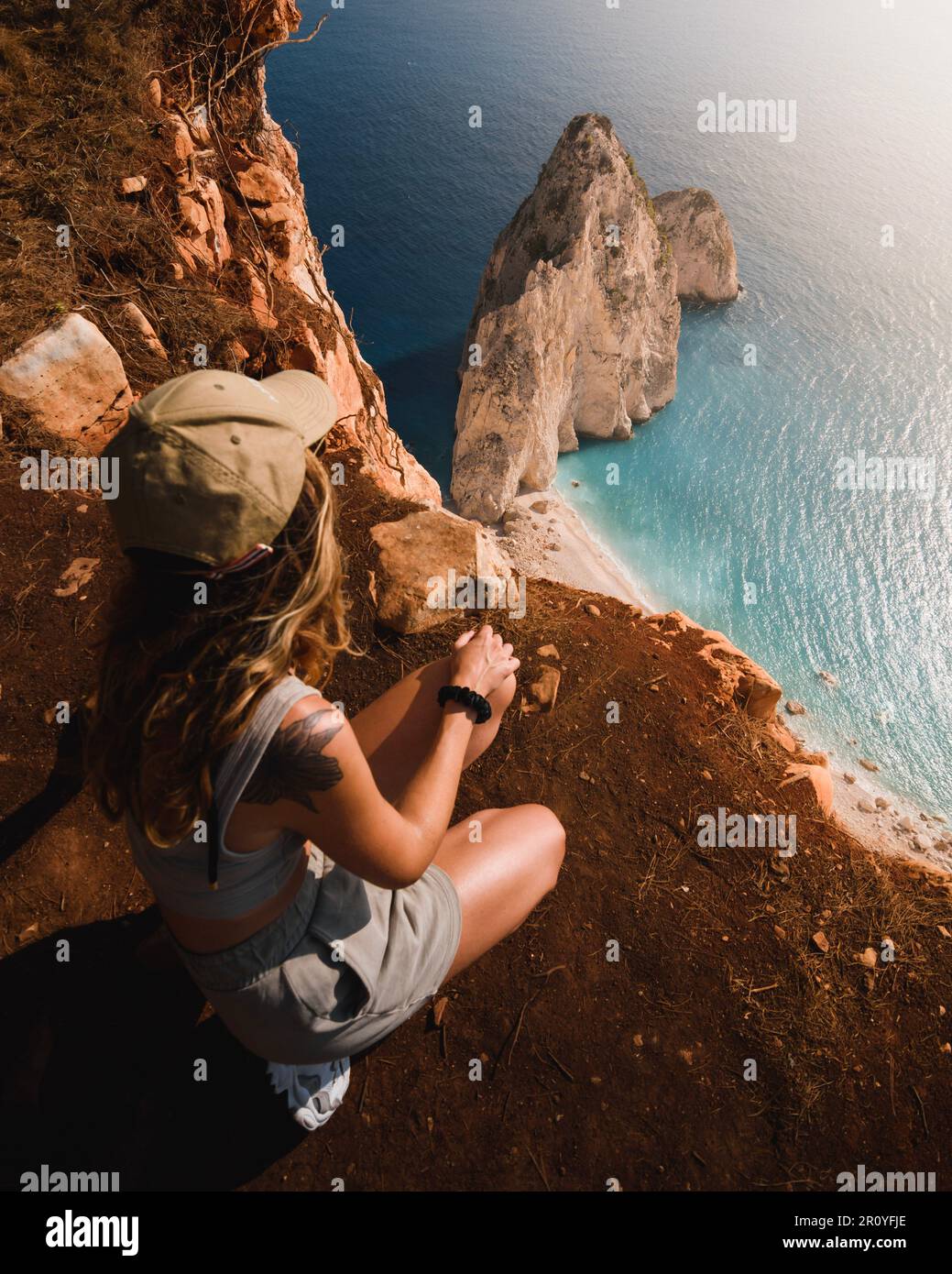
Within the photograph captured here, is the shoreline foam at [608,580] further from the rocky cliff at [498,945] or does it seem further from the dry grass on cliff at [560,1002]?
the dry grass on cliff at [560,1002]

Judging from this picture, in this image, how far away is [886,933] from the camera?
4.86m

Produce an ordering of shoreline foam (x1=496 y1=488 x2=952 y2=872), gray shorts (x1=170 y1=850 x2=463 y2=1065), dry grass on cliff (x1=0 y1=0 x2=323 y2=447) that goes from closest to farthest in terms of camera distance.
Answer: gray shorts (x1=170 y1=850 x2=463 y2=1065) → dry grass on cliff (x1=0 y1=0 x2=323 y2=447) → shoreline foam (x1=496 y1=488 x2=952 y2=872)

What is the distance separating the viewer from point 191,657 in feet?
6.65

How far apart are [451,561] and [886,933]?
172 inches

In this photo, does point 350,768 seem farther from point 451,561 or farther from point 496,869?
point 451,561

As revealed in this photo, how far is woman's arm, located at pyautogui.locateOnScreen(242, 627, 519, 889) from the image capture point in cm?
202

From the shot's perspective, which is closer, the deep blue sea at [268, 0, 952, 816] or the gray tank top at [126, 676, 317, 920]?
the gray tank top at [126, 676, 317, 920]

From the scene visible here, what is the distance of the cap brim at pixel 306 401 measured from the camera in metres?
2.22

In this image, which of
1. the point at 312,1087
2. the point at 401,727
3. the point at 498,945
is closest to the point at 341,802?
the point at 401,727

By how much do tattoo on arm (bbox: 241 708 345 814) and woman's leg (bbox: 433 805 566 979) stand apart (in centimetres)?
135

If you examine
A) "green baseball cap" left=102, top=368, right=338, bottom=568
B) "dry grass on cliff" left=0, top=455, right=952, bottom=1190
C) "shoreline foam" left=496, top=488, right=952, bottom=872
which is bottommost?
"shoreline foam" left=496, top=488, right=952, bottom=872

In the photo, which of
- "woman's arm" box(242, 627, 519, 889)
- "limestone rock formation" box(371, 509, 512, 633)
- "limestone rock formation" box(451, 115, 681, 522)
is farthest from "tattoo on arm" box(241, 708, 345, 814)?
"limestone rock formation" box(451, 115, 681, 522)

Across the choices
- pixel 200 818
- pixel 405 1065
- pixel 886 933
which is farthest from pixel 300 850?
pixel 886 933

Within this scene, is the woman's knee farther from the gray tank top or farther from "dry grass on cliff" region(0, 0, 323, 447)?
"dry grass on cliff" region(0, 0, 323, 447)
